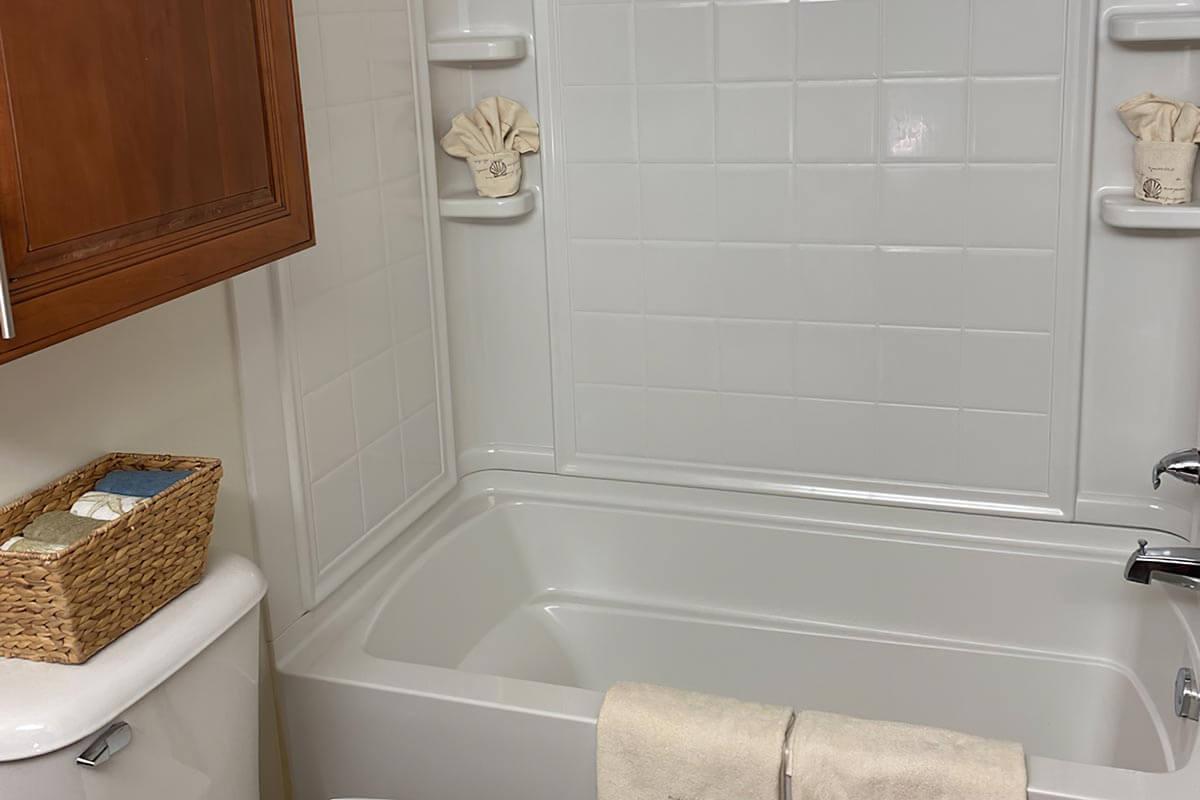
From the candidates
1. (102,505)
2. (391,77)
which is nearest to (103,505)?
(102,505)

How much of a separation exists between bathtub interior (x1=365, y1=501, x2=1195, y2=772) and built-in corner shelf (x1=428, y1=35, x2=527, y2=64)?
89 centimetres

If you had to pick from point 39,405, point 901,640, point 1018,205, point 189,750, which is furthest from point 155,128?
point 901,640

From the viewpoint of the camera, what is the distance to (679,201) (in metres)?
2.35

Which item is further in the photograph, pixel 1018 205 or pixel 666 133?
pixel 666 133

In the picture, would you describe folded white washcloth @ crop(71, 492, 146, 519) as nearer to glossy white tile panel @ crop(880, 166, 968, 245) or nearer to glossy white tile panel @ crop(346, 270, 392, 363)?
glossy white tile panel @ crop(346, 270, 392, 363)

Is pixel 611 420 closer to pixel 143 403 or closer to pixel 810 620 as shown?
pixel 810 620

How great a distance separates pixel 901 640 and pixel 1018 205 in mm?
819

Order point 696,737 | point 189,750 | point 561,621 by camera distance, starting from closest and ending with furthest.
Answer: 1. point 189,750
2. point 696,737
3. point 561,621

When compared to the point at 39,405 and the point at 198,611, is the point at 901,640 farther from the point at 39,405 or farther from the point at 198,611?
the point at 39,405

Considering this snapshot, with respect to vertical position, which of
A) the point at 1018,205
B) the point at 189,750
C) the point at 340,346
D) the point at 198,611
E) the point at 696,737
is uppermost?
the point at 1018,205

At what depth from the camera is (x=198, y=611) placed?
1.47m

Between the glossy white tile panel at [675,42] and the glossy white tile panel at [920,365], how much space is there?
60cm

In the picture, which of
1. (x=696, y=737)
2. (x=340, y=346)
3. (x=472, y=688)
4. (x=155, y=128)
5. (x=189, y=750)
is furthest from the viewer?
(x=340, y=346)

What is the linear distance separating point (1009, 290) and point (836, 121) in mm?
429
